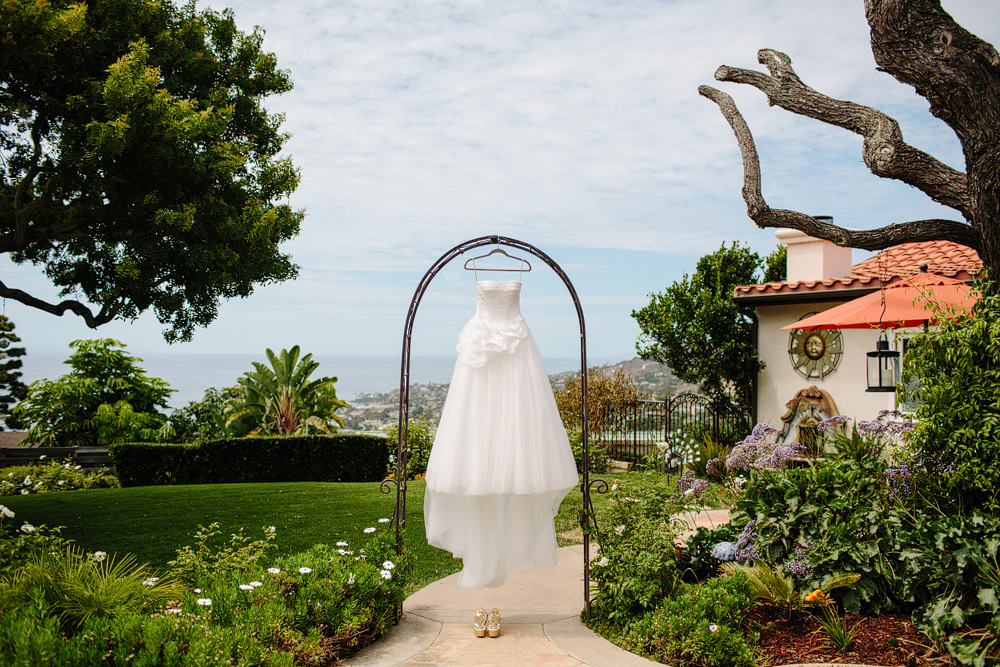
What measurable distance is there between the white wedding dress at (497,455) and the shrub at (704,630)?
88 cm

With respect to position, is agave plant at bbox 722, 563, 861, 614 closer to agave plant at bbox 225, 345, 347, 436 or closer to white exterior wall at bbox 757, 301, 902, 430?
white exterior wall at bbox 757, 301, 902, 430

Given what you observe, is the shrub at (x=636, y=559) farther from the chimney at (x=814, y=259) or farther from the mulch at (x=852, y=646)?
the chimney at (x=814, y=259)

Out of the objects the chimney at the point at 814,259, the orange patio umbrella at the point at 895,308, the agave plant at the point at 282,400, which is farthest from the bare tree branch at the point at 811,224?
the agave plant at the point at 282,400

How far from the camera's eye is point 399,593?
15.7 ft

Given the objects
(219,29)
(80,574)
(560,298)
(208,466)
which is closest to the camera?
(80,574)

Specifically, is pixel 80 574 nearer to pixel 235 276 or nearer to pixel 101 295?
pixel 235 276

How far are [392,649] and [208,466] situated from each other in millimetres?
9763

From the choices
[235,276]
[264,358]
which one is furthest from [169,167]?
[264,358]

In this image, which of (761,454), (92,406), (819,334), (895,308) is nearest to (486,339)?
(761,454)

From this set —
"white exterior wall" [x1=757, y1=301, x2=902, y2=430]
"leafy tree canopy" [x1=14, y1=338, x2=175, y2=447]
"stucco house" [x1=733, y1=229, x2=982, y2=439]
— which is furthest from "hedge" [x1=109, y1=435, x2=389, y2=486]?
"stucco house" [x1=733, y1=229, x2=982, y2=439]

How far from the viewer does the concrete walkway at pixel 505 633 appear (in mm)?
4211

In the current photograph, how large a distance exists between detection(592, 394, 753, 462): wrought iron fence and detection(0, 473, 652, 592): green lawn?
126 inches

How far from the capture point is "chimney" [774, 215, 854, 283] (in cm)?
1166

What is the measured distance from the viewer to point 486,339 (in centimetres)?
473
